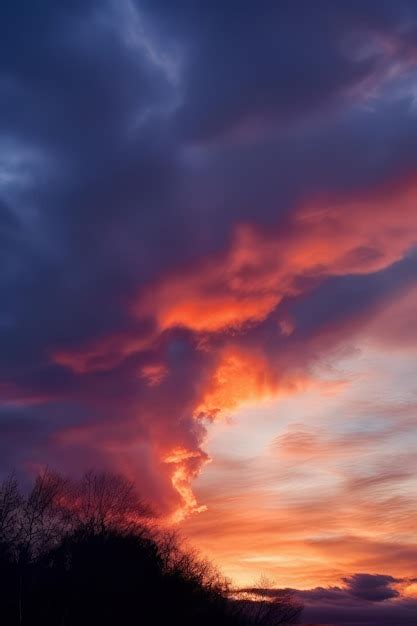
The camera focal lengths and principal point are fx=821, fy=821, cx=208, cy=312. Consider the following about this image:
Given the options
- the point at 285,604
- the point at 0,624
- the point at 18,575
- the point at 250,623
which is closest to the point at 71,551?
the point at 18,575

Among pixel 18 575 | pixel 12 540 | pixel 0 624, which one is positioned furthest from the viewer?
pixel 12 540

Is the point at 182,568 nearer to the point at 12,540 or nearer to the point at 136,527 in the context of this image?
the point at 136,527

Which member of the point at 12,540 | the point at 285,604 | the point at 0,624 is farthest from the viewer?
the point at 285,604

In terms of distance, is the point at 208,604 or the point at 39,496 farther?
the point at 208,604

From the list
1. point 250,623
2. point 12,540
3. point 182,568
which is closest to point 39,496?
point 12,540

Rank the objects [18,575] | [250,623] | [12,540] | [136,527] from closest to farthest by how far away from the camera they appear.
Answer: [18,575] → [12,540] → [136,527] → [250,623]

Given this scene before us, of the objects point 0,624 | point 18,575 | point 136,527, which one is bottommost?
point 0,624

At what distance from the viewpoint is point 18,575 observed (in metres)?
67.3

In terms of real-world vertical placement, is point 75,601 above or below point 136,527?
below

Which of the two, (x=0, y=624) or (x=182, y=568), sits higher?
(x=182, y=568)

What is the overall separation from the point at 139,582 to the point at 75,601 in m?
9.79

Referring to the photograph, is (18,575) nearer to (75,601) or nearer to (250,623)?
(75,601)

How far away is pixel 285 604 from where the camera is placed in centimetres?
10000

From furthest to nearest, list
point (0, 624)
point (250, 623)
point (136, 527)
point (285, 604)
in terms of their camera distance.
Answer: point (285, 604) → point (250, 623) → point (136, 527) → point (0, 624)
